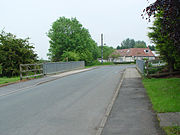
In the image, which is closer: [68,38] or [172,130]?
[172,130]

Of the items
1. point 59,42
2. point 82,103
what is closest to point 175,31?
point 82,103

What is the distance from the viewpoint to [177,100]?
285 inches

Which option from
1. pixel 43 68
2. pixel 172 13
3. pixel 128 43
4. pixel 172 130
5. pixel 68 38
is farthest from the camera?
pixel 128 43

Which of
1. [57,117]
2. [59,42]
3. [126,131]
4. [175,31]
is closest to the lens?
[126,131]

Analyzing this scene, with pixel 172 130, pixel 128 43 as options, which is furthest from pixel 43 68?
pixel 128 43

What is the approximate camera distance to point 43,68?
2014cm

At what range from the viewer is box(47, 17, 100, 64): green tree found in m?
48.8

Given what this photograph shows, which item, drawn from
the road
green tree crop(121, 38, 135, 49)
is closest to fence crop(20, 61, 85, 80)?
the road

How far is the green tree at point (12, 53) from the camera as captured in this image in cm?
2142

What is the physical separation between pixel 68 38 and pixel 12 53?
2766 centimetres

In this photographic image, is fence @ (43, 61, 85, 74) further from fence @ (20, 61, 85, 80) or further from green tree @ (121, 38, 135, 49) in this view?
green tree @ (121, 38, 135, 49)

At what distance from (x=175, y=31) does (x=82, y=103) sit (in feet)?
14.8

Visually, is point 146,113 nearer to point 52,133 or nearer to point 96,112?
point 96,112

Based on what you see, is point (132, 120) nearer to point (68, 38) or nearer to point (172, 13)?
point (172, 13)
